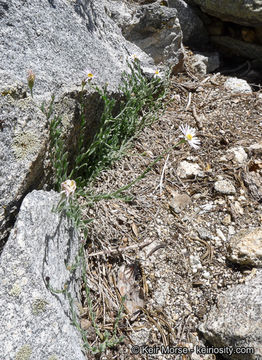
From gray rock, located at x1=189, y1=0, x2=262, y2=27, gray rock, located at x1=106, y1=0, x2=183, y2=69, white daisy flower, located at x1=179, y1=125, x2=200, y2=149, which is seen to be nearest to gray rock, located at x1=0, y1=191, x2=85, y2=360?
white daisy flower, located at x1=179, y1=125, x2=200, y2=149

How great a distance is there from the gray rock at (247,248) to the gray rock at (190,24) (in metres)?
2.71

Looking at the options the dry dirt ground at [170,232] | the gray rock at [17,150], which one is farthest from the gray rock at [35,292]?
the dry dirt ground at [170,232]

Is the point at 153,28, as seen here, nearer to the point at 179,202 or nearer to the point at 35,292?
the point at 179,202

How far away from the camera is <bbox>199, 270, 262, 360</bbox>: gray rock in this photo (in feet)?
5.26

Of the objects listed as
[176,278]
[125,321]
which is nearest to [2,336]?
[125,321]

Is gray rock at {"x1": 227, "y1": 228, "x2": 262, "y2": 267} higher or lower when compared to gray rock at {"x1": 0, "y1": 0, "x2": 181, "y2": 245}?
lower

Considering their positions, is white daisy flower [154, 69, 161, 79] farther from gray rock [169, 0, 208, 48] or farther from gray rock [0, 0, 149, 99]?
gray rock [169, 0, 208, 48]

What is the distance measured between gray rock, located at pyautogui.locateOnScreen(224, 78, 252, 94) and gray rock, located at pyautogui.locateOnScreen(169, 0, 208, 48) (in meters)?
0.81

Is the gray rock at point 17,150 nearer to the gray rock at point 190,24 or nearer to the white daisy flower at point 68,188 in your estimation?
the white daisy flower at point 68,188

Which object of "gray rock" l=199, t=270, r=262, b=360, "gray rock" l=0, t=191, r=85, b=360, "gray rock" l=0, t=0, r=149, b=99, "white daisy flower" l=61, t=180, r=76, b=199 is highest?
"gray rock" l=0, t=0, r=149, b=99

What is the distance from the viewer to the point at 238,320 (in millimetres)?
1684

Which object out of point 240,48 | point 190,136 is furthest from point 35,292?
point 240,48

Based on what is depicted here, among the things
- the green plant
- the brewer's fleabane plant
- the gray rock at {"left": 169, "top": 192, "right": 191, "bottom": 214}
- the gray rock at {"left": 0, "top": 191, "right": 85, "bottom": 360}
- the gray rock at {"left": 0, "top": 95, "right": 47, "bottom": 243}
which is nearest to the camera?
the gray rock at {"left": 0, "top": 191, "right": 85, "bottom": 360}

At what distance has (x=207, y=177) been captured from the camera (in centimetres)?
258
